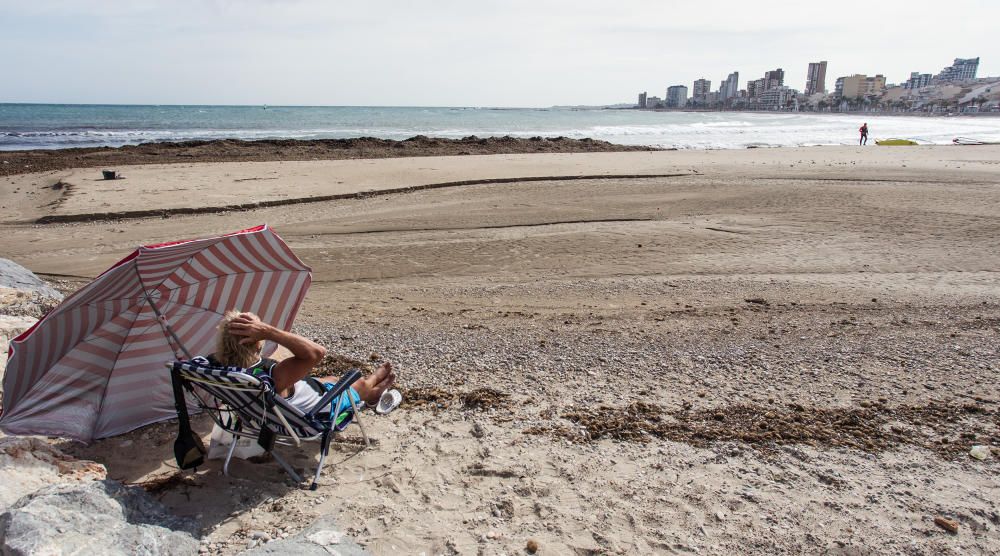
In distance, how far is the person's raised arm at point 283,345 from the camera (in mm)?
3471

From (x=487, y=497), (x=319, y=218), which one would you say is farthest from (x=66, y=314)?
(x=319, y=218)

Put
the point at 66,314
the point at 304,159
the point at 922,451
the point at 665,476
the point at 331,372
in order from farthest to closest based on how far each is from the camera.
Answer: the point at 304,159
the point at 331,372
the point at 922,451
the point at 665,476
the point at 66,314

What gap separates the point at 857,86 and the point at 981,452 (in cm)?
18402

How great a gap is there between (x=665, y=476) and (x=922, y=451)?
6.47 ft

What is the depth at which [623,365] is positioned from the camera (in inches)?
226

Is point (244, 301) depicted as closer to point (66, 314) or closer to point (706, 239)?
point (66, 314)

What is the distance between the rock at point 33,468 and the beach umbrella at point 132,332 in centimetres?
10

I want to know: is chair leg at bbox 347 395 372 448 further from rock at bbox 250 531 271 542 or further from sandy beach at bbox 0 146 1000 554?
rock at bbox 250 531 271 542

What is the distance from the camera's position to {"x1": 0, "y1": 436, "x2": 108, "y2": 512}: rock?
312 cm

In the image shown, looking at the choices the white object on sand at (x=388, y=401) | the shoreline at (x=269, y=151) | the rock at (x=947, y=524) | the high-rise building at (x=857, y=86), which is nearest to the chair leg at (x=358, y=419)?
the white object on sand at (x=388, y=401)

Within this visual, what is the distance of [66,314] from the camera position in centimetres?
357

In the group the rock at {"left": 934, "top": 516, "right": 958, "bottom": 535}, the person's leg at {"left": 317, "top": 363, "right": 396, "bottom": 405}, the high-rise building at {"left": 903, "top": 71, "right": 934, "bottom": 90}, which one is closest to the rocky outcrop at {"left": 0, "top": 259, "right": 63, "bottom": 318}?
the person's leg at {"left": 317, "top": 363, "right": 396, "bottom": 405}

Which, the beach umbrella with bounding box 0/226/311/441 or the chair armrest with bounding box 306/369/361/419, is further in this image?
the chair armrest with bounding box 306/369/361/419

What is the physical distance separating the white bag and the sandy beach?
88 mm
